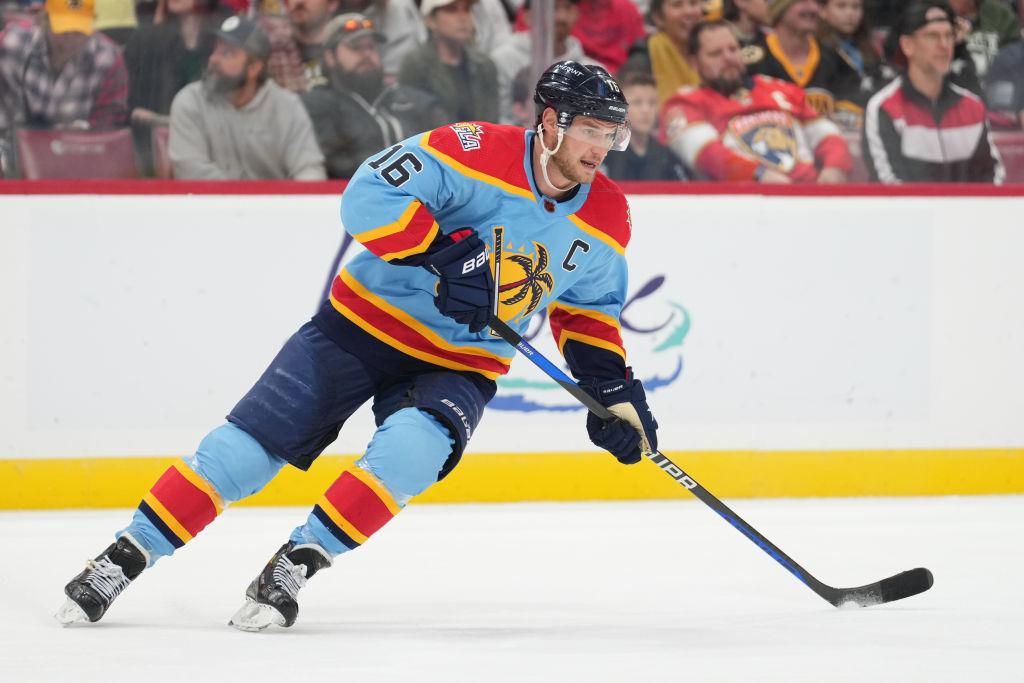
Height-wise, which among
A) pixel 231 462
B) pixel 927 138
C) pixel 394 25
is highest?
pixel 394 25

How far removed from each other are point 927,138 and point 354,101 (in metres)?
1.98

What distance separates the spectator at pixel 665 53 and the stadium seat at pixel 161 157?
1.55 m

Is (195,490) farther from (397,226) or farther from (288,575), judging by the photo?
(397,226)

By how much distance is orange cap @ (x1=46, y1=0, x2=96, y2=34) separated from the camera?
4285 mm

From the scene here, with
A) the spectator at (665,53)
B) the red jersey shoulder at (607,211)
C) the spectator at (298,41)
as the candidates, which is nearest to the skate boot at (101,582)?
the red jersey shoulder at (607,211)

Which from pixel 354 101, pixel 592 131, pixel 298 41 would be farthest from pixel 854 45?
pixel 592 131

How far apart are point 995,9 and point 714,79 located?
3.49ft

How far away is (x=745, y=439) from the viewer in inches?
179

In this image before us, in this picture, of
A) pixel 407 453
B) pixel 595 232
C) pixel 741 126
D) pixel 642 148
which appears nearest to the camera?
pixel 407 453

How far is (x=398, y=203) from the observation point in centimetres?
266

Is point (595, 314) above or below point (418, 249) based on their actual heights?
below

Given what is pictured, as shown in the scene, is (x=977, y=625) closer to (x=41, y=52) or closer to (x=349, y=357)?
(x=349, y=357)

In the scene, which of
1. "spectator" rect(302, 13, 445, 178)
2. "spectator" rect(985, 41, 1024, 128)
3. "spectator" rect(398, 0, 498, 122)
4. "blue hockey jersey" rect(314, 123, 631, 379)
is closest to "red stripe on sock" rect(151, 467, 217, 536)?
"blue hockey jersey" rect(314, 123, 631, 379)

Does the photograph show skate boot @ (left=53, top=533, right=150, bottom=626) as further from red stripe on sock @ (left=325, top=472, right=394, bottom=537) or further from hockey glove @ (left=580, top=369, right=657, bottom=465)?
hockey glove @ (left=580, top=369, right=657, bottom=465)
